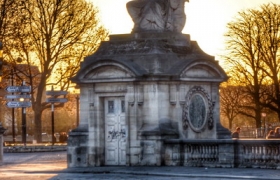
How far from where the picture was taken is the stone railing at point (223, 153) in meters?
36.7

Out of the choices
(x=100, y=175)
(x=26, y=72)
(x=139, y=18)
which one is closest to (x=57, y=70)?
(x=26, y=72)

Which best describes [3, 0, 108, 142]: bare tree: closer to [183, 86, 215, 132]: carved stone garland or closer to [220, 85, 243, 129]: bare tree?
[220, 85, 243, 129]: bare tree

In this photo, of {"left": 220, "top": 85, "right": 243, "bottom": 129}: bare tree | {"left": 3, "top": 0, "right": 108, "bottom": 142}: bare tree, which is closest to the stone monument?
{"left": 3, "top": 0, "right": 108, "bottom": 142}: bare tree

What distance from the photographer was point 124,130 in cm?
3994

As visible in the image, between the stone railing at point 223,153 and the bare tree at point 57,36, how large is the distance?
35.8 metres

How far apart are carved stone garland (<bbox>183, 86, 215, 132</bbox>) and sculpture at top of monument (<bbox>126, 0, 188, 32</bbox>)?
2245 mm

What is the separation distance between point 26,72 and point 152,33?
4001cm

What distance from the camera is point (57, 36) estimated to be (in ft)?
248

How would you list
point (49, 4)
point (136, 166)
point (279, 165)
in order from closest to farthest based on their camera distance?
point (279, 165), point (136, 166), point (49, 4)

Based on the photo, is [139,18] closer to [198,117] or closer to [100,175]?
[198,117]

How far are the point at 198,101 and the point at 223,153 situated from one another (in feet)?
11.6

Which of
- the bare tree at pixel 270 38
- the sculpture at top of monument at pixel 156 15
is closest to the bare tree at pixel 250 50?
the bare tree at pixel 270 38

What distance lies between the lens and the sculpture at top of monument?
4091cm

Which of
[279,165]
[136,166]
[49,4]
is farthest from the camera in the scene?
[49,4]
